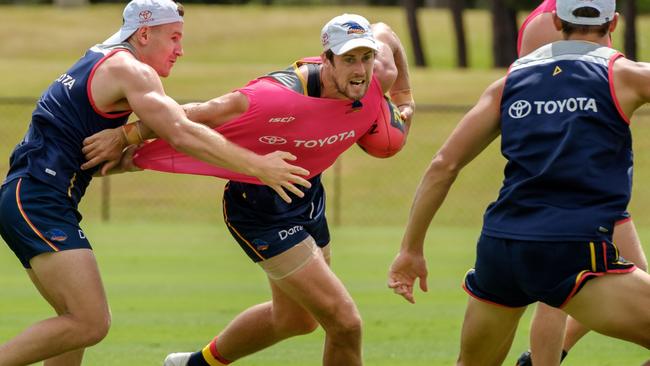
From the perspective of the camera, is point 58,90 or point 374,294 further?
point 374,294

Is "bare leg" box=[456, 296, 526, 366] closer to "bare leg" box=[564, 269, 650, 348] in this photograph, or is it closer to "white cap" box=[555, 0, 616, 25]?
"bare leg" box=[564, 269, 650, 348]

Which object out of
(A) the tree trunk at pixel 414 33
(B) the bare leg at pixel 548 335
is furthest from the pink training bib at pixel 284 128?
(A) the tree trunk at pixel 414 33

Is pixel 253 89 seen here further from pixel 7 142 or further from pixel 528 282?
pixel 7 142

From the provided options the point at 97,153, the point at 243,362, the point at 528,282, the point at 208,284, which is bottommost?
the point at 208,284

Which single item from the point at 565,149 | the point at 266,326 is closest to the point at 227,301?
the point at 266,326

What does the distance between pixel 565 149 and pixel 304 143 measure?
2140 millimetres

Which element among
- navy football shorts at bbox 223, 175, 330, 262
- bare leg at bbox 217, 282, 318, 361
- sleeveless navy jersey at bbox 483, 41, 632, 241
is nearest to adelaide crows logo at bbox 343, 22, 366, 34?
navy football shorts at bbox 223, 175, 330, 262

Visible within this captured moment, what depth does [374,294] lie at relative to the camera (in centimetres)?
1322

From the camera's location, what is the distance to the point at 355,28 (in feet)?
24.0

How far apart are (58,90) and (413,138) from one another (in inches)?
838

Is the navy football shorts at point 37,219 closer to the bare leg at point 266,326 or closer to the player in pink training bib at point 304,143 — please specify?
the player in pink training bib at point 304,143

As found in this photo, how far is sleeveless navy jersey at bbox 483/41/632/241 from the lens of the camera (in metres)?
5.97

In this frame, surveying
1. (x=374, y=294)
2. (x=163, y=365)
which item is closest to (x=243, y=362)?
(x=163, y=365)

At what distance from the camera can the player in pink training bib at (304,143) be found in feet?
24.4
